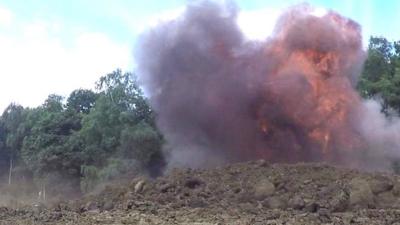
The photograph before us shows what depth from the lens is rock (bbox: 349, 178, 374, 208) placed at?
63.8ft

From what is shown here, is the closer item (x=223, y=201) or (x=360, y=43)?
(x=223, y=201)

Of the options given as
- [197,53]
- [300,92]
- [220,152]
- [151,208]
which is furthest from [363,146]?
[151,208]

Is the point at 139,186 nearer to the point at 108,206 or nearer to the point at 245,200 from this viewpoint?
the point at 108,206

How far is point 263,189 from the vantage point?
69.1 feet

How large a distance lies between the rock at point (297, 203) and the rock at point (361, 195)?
61.0 inches

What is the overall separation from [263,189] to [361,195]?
3.30 metres

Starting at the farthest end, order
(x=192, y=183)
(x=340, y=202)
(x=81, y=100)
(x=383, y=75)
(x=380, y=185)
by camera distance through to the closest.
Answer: (x=81, y=100)
(x=383, y=75)
(x=192, y=183)
(x=380, y=185)
(x=340, y=202)

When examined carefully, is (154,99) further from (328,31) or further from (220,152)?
(328,31)

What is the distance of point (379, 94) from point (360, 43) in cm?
635

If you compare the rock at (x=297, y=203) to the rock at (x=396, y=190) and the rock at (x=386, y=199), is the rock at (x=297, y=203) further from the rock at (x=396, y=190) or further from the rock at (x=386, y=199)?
the rock at (x=396, y=190)

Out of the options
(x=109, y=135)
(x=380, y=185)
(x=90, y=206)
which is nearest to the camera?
(x=380, y=185)

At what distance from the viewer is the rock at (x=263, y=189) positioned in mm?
20891

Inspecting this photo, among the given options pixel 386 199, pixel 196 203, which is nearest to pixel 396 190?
pixel 386 199

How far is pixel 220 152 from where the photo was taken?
32000 mm
